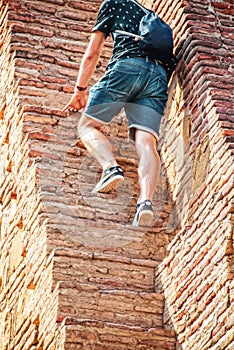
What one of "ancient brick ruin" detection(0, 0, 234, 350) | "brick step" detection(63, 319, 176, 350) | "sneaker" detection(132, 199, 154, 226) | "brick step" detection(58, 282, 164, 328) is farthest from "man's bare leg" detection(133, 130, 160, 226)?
"brick step" detection(63, 319, 176, 350)

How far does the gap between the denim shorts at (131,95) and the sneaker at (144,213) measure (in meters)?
0.71

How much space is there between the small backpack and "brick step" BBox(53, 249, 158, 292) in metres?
1.55

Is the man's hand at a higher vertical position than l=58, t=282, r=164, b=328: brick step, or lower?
higher

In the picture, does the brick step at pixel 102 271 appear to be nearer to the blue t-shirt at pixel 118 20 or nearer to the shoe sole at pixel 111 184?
the shoe sole at pixel 111 184

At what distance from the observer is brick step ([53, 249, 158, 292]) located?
1074 centimetres

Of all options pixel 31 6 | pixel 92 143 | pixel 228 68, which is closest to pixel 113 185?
pixel 92 143

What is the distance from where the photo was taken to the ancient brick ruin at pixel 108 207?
1023 cm

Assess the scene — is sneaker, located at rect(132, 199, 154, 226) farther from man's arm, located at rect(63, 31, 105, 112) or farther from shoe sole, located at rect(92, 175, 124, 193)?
man's arm, located at rect(63, 31, 105, 112)

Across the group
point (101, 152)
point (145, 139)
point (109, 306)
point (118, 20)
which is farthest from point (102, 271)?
point (118, 20)

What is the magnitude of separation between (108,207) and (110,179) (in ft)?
1.94

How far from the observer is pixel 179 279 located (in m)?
10.5

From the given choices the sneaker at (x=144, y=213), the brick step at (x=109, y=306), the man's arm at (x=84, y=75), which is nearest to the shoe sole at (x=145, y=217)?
the sneaker at (x=144, y=213)

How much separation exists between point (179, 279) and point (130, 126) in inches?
50.7

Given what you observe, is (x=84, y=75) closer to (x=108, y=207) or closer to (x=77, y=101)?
(x=77, y=101)
